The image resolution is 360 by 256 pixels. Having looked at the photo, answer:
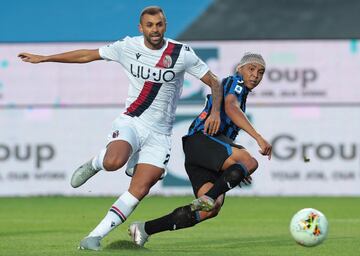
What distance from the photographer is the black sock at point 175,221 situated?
9.89 metres

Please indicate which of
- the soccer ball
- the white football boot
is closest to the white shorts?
the white football boot

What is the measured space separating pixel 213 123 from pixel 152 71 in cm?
73

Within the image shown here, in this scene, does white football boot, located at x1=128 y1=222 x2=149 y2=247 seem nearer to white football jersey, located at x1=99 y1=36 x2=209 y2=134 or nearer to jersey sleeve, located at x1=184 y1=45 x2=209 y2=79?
white football jersey, located at x1=99 y1=36 x2=209 y2=134

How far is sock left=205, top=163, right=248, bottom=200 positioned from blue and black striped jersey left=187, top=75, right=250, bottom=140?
63 centimetres

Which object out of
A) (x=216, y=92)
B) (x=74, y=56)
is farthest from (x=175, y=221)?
(x=74, y=56)

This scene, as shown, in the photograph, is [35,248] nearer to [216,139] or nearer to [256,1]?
[216,139]

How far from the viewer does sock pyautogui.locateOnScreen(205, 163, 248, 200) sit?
9.47 meters

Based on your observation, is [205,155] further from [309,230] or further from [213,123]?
[309,230]

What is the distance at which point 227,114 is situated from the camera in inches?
386

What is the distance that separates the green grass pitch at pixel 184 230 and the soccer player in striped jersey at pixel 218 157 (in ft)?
0.83

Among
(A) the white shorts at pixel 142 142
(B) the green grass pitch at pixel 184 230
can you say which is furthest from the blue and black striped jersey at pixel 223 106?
(B) the green grass pitch at pixel 184 230

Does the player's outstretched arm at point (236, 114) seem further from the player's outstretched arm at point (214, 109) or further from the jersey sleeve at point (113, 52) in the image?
the jersey sleeve at point (113, 52)

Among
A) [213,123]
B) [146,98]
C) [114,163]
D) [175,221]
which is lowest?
[175,221]

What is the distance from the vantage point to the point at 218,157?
9.79m
